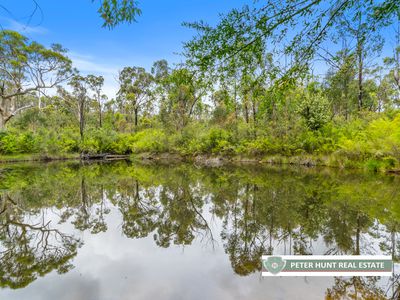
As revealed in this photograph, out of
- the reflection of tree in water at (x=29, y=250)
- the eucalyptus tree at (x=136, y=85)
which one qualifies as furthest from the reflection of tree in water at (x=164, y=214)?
the eucalyptus tree at (x=136, y=85)

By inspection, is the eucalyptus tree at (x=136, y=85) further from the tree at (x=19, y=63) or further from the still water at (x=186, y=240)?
the still water at (x=186, y=240)

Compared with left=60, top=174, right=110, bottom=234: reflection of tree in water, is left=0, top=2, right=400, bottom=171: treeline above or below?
above

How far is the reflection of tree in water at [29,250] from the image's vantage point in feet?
11.6

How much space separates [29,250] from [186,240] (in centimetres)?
263

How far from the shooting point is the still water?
3.09m

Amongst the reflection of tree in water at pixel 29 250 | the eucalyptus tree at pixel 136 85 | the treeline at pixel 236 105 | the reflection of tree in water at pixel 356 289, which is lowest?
the reflection of tree in water at pixel 29 250

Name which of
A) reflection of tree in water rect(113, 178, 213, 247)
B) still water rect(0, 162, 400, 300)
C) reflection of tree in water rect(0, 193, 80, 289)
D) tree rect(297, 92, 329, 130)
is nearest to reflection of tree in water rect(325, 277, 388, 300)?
still water rect(0, 162, 400, 300)

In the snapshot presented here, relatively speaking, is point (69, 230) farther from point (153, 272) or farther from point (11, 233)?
point (153, 272)

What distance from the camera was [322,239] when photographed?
14.8 feet

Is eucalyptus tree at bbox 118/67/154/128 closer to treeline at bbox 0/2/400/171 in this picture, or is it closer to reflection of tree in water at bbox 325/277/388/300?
treeline at bbox 0/2/400/171

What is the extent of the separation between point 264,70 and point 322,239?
9.98 feet

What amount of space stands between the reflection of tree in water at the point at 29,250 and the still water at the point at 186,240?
0.05 feet

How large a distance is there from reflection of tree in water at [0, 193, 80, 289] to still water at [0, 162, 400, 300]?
0.01m

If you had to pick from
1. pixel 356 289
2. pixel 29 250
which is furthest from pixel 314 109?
pixel 29 250
